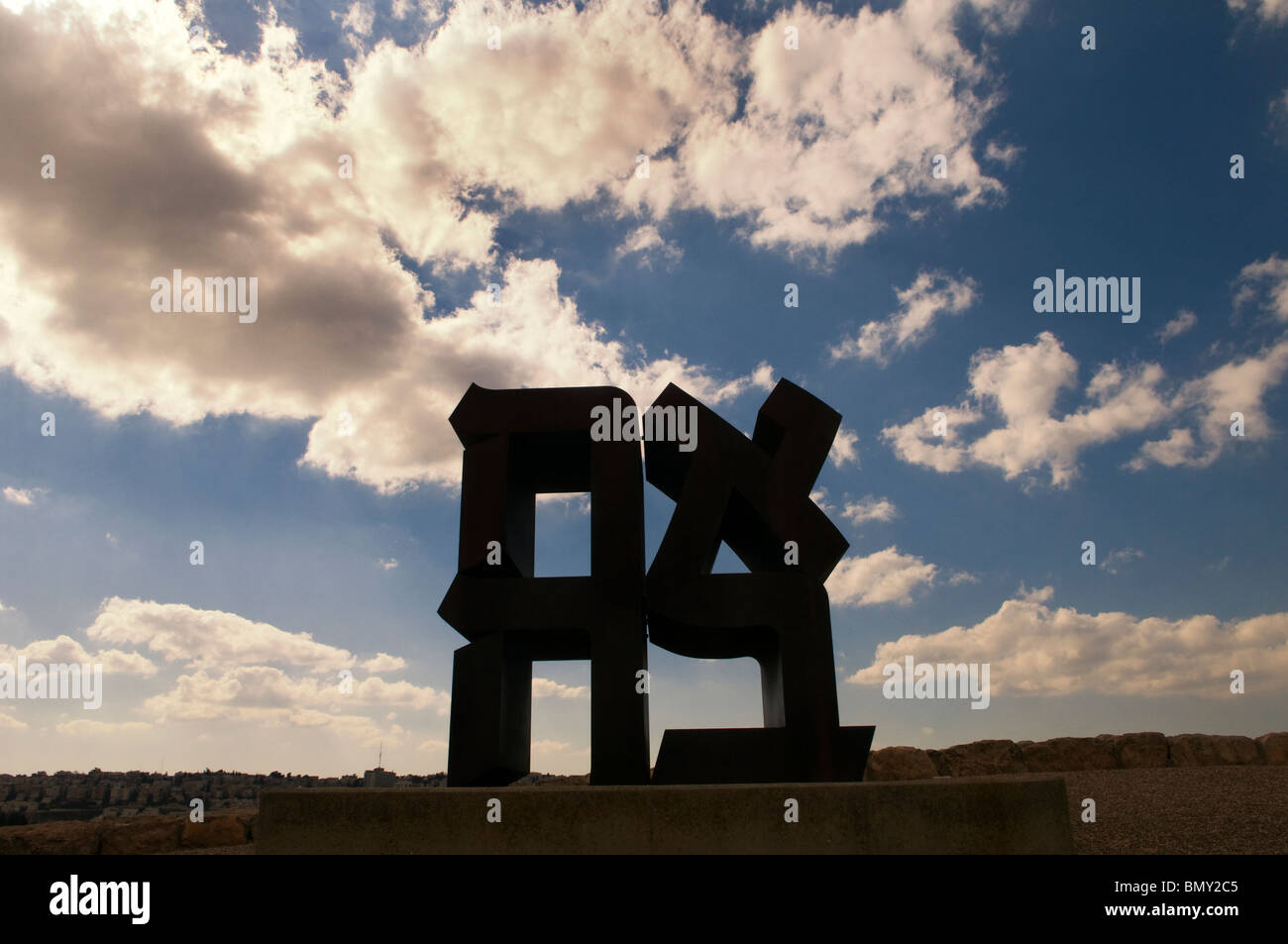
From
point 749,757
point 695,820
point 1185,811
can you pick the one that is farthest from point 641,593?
point 1185,811

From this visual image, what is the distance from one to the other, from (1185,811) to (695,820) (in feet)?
24.7

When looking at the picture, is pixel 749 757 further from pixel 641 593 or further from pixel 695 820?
pixel 641 593

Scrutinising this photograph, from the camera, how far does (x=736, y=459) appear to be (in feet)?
30.4

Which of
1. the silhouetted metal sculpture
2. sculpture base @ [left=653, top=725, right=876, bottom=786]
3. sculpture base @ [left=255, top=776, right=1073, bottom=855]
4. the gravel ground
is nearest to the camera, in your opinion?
sculpture base @ [left=255, top=776, right=1073, bottom=855]

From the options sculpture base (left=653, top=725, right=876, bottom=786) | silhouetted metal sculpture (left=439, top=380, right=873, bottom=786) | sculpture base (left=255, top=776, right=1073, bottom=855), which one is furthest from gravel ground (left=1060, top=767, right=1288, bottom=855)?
silhouetted metal sculpture (left=439, top=380, right=873, bottom=786)

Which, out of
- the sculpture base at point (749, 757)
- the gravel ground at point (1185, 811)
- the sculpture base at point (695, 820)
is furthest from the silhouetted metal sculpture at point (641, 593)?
the gravel ground at point (1185, 811)

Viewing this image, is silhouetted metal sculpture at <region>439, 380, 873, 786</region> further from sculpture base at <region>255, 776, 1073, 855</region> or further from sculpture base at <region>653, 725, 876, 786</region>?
sculpture base at <region>255, 776, 1073, 855</region>

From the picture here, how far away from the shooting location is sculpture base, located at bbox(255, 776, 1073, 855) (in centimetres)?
695

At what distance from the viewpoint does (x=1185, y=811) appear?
10422mm

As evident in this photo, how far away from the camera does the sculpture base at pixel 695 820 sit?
6953 millimetres

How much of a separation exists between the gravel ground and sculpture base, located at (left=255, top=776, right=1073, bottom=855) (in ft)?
6.66
